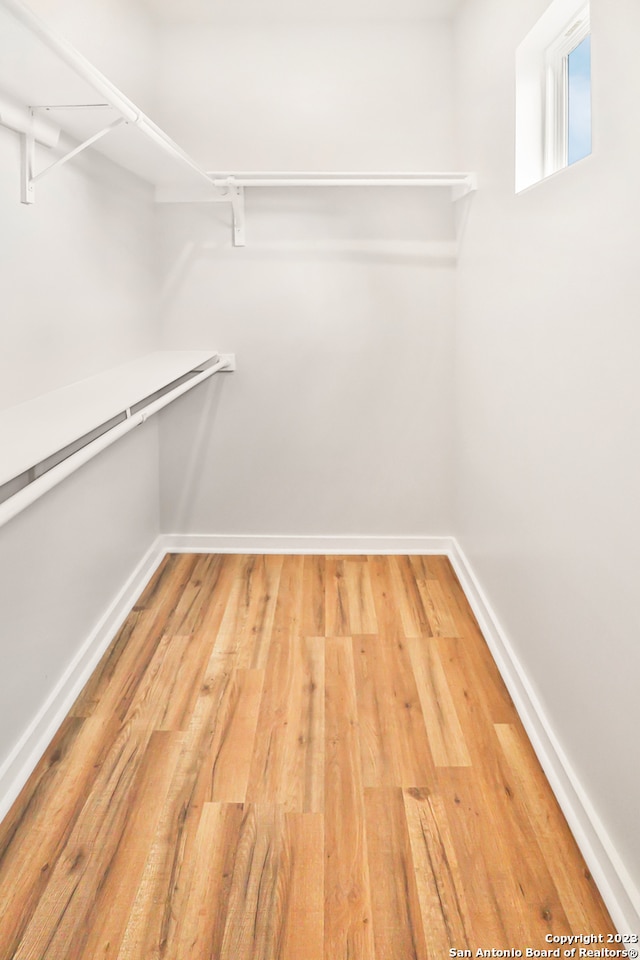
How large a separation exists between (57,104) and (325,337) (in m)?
1.70

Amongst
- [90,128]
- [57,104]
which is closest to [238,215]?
[90,128]

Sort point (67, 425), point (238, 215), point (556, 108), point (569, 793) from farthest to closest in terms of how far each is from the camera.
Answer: point (238, 215)
point (556, 108)
point (569, 793)
point (67, 425)

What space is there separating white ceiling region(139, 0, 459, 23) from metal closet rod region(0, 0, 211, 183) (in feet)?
4.05

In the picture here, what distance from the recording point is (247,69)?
3.16 m

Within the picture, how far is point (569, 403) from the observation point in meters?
1.80

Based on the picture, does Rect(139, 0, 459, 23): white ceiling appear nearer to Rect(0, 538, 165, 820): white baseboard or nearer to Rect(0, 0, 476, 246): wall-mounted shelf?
Rect(0, 0, 476, 246): wall-mounted shelf

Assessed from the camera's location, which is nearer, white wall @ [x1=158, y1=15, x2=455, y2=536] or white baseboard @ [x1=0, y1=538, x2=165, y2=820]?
white baseboard @ [x1=0, y1=538, x2=165, y2=820]

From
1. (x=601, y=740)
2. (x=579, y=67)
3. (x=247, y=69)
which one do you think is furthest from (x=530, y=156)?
(x=601, y=740)

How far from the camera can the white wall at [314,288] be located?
3.15 meters

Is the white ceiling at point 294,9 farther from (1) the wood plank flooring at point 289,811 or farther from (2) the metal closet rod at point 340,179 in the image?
(1) the wood plank flooring at point 289,811

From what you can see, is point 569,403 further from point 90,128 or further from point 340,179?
point 340,179

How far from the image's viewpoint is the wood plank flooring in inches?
56.4

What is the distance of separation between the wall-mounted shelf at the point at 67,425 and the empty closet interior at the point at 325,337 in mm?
12

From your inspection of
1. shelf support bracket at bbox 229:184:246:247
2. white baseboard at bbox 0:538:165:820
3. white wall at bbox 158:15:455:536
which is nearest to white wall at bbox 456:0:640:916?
white wall at bbox 158:15:455:536
